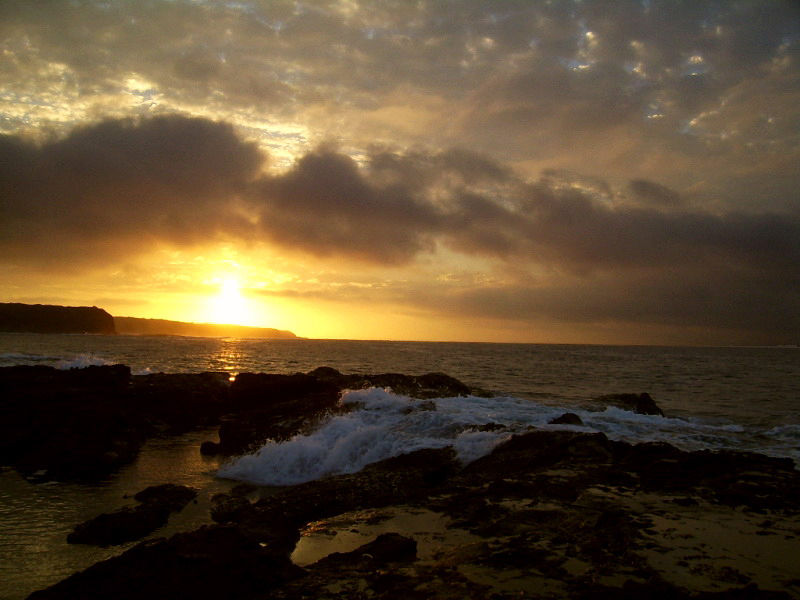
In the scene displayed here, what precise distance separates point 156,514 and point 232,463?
418 cm

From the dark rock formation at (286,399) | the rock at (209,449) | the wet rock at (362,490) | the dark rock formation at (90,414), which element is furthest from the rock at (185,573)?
the rock at (209,449)

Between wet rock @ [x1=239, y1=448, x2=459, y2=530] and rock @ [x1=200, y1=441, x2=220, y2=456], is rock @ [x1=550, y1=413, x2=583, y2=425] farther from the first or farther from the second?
rock @ [x1=200, y1=441, x2=220, y2=456]

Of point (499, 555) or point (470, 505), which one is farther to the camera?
point (470, 505)

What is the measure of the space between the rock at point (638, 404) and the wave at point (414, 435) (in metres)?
1.67

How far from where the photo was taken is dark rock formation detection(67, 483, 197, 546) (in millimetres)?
6883

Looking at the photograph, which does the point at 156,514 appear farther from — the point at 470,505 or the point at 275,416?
the point at 275,416

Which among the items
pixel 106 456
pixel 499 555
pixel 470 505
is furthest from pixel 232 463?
pixel 499 555

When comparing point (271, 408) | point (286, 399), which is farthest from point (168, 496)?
point (286, 399)

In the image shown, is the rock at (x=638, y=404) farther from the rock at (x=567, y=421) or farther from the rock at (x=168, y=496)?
the rock at (x=168, y=496)

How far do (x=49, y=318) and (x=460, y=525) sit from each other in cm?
18805

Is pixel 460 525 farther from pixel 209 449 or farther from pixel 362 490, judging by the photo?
pixel 209 449

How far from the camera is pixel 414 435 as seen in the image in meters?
13.0

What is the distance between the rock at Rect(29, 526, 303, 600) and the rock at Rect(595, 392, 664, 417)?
63.8 ft

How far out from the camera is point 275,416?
15.3 metres
